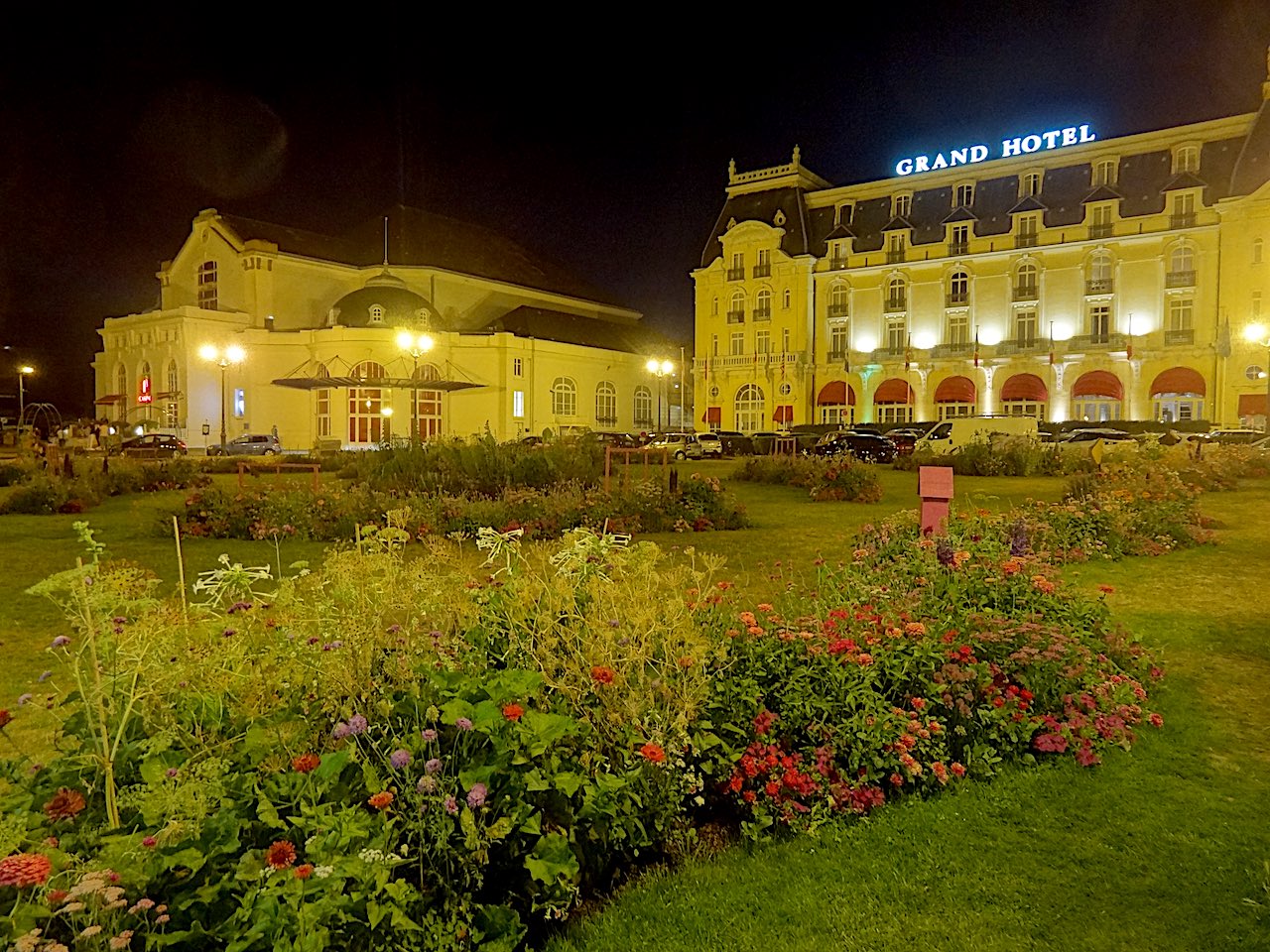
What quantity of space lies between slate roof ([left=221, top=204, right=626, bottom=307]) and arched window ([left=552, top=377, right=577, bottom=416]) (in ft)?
33.8

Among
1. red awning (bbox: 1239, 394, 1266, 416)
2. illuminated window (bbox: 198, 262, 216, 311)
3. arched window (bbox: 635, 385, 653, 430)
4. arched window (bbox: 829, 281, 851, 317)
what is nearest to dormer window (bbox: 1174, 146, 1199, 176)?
red awning (bbox: 1239, 394, 1266, 416)

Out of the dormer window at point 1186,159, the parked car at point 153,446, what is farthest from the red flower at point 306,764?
the dormer window at point 1186,159

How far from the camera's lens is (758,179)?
53.1m

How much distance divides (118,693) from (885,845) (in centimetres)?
298

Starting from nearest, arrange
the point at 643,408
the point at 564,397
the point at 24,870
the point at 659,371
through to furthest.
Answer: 1. the point at 24,870
2. the point at 564,397
3. the point at 659,371
4. the point at 643,408

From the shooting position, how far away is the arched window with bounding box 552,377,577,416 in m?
50.7

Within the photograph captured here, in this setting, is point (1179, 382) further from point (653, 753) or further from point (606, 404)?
point (653, 753)

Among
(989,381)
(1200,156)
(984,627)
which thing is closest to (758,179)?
(989,381)

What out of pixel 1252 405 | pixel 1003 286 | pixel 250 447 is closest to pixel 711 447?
pixel 1003 286

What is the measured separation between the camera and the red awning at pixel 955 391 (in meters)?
47.0

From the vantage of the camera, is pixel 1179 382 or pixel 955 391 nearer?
pixel 1179 382

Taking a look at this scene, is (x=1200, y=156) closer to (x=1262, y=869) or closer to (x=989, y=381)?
(x=989, y=381)

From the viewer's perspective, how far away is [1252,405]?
39.3 meters

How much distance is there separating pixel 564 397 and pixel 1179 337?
3185cm
